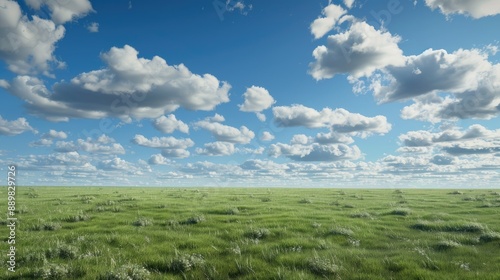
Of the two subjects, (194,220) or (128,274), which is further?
(194,220)

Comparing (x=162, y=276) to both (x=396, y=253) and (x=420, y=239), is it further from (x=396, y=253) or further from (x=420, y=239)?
(x=420, y=239)

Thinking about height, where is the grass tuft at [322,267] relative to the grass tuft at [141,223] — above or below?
below

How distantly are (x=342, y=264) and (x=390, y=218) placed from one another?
482 inches

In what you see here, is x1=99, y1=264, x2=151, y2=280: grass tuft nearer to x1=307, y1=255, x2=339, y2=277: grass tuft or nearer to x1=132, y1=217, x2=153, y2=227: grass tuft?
x1=307, y1=255, x2=339, y2=277: grass tuft

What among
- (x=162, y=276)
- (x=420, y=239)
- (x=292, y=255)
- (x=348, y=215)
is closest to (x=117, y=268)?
(x=162, y=276)

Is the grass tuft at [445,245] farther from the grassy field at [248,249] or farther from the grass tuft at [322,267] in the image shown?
the grass tuft at [322,267]

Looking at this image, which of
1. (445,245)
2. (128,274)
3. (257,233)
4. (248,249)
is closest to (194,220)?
(257,233)

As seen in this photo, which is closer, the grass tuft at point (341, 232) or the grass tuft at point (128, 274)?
the grass tuft at point (128, 274)

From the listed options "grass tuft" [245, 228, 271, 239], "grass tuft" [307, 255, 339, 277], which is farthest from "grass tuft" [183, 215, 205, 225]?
"grass tuft" [307, 255, 339, 277]

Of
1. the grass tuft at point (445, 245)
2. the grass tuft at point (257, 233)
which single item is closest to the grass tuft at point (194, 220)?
the grass tuft at point (257, 233)

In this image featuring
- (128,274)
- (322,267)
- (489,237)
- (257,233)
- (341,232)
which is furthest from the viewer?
(341,232)

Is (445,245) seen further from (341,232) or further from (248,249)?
(248,249)

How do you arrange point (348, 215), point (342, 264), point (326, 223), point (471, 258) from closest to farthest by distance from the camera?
point (342, 264), point (471, 258), point (326, 223), point (348, 215)

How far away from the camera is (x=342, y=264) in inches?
404
